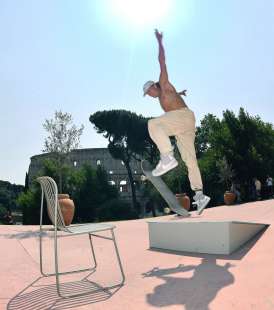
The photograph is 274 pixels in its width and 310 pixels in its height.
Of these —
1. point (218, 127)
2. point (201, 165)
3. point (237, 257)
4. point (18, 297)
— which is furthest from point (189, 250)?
point (201, 165)

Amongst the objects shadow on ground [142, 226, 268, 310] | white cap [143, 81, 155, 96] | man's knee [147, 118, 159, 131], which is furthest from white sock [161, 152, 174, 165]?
shadow on ground [142, 226, 268, 310]

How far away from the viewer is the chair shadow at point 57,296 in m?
2.75

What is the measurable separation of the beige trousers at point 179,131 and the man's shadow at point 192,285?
2.55 meters

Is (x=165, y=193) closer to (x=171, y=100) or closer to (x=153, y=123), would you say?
(x=153, y=123)

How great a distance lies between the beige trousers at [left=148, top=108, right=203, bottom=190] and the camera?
5914 millimetres

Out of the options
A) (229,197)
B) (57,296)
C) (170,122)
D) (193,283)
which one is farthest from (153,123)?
(229,197)

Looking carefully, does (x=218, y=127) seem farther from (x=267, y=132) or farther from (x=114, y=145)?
(x=114, y=145)

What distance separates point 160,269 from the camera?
3775mm

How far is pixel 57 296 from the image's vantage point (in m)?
2.99

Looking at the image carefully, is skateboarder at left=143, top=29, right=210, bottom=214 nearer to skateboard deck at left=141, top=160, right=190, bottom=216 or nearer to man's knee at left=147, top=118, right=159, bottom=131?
man's knee at left=147, top=118, right=159, bottom=131

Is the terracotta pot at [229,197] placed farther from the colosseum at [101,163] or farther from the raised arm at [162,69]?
the colosseum at [101,163]

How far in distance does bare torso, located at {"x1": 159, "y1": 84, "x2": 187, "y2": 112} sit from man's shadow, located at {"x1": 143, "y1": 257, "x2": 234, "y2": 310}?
112 inches

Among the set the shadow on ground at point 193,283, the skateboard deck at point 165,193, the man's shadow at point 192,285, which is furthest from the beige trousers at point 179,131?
the man's shadow at point 192,285

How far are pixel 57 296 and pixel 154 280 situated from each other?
863 millimetres
